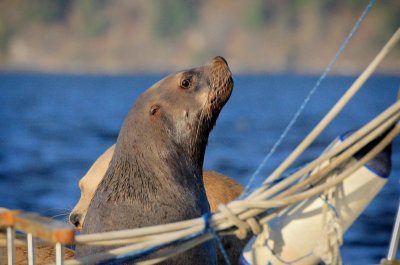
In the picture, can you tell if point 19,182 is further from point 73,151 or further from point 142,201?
point 142,201

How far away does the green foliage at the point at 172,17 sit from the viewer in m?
123

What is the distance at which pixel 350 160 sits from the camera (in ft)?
9.32

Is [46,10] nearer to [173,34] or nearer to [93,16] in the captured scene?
[93,16]

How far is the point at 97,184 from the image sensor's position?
4.47 meters

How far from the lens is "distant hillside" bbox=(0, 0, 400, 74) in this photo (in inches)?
4587

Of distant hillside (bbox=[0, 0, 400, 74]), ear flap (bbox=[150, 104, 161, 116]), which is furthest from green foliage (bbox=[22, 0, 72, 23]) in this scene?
ear flap (bbox=[150, 104, 161, 116])

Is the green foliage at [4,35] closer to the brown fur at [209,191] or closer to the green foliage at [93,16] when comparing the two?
the green foliage at [93,16]

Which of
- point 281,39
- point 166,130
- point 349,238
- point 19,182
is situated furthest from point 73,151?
point 281,39

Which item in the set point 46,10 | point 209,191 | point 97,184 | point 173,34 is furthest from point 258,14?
point 97,184

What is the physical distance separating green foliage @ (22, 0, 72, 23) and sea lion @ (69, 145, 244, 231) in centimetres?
12247

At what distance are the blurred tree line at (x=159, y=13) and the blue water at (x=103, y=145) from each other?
54814 mm

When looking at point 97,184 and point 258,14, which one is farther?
point 258,14

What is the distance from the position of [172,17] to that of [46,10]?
23.4 metres

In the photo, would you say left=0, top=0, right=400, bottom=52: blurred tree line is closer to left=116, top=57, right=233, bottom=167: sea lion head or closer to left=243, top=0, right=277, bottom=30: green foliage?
left=243, top=0, right=277, bottom=30: green foliage
